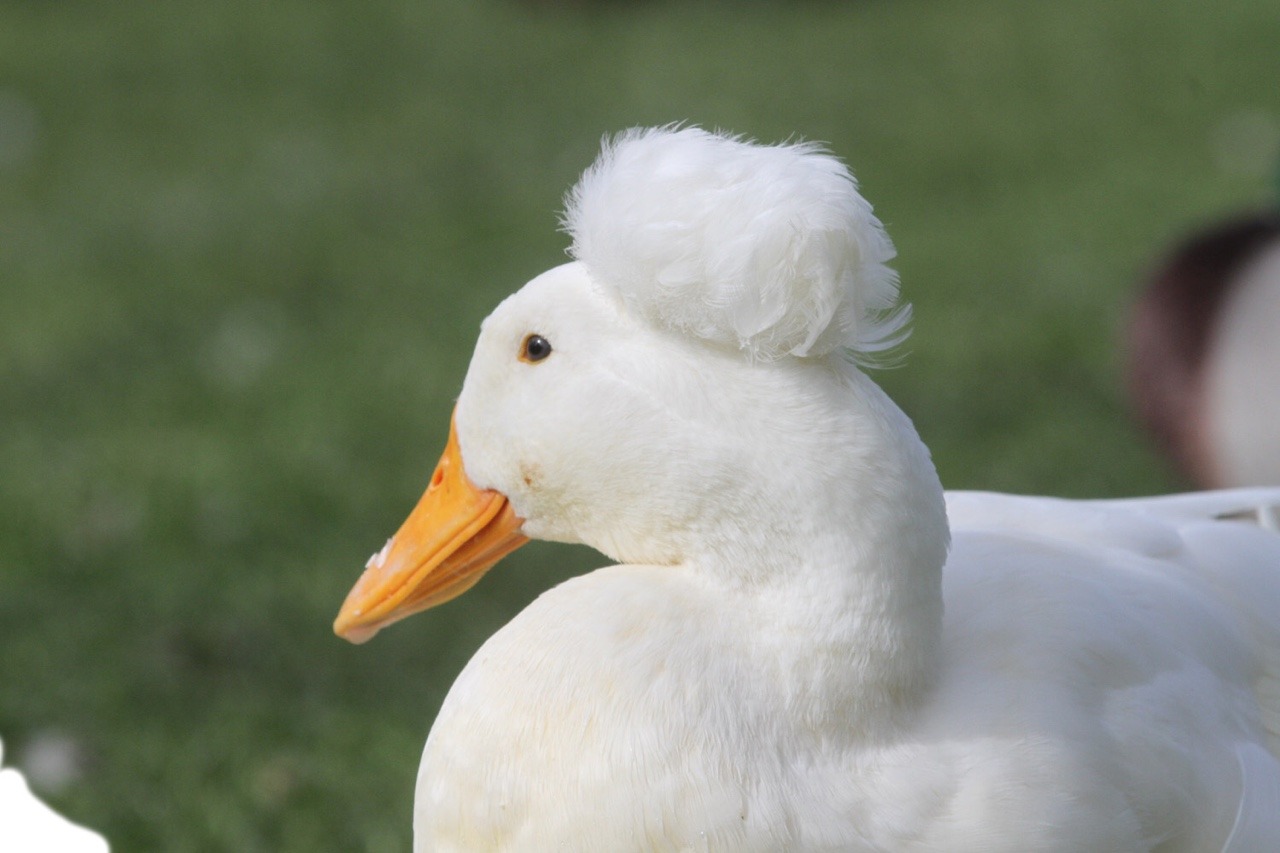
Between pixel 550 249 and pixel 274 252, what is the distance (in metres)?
0.97

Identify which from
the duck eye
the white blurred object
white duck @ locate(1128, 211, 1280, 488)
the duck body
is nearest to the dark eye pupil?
the duck eye

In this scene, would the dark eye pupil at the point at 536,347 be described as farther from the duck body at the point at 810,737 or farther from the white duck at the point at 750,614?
the duck body at the point at 810,737

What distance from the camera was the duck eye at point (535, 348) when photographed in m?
1.49

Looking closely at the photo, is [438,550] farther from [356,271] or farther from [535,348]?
[356,271]

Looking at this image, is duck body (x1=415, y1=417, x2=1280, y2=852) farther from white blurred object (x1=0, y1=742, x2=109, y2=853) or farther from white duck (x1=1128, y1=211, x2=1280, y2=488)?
white duck (x1=1128, y1=211, x2=1280, y2=488)

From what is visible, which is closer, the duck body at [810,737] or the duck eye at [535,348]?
the duck body at [810,737]

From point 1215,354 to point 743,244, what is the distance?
277 centimetres

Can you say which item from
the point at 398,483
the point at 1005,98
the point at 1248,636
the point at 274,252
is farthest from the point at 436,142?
the point at 1248,636

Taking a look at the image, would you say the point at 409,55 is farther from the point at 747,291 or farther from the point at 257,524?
the point at 747,291

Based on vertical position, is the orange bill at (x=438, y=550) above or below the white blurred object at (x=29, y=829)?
above

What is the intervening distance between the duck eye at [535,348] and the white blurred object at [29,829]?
2.94 ft

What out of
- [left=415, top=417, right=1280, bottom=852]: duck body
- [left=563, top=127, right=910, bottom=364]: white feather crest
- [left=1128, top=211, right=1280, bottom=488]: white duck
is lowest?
[left=1128, top=211, right=1280, bottom=488]: white duck

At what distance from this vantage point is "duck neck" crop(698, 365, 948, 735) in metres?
1.38

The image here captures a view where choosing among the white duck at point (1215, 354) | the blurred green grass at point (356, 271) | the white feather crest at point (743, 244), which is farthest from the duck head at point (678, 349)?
the white duck at point (1215, 354)
